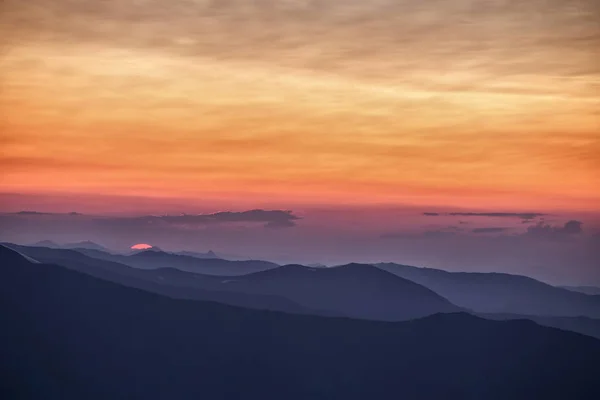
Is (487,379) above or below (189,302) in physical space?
below

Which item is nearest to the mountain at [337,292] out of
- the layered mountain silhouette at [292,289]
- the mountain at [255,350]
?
the layered mountain silhouette at [292,289]

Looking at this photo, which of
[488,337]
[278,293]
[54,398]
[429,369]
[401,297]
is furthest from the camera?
[401,297]

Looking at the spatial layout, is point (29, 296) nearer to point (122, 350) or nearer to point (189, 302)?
point (122, 350)

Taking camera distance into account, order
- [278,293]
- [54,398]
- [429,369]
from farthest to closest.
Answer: [278,293] < [429,369] < [54,398]

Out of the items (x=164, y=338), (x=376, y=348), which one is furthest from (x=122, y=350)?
(x=376, y=348)

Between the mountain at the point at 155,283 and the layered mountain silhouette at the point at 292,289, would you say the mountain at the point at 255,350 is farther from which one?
the layered mountain silhouette at the point at 292,289
